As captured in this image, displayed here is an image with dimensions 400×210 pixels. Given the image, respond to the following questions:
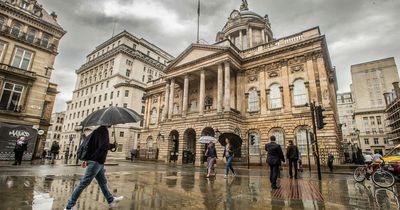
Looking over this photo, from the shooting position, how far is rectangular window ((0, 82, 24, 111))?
72.7ft

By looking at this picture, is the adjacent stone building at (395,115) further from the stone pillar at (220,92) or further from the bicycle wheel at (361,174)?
the bicycle wheel at (361,174)

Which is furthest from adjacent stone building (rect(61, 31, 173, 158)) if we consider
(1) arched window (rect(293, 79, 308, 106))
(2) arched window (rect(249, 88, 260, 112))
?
(1) arched window (rect(293, 79, 308, 106))

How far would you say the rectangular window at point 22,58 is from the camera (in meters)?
23.8

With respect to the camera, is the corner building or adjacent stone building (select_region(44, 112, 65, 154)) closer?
the corner building

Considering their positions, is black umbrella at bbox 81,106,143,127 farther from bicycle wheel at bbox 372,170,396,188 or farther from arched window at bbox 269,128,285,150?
arched window at bbox 269,128,285,150

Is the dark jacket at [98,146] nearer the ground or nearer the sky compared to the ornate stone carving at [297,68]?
nearer the ground

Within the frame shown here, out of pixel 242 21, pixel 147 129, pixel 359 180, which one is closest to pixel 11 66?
pixel 147 129

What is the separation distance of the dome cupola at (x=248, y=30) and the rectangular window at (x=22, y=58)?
30.6 meters

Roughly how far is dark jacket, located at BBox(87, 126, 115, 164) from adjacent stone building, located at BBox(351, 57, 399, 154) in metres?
82.8

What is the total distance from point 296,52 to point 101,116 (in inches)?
907

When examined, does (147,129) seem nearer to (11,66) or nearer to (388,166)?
(11,66)

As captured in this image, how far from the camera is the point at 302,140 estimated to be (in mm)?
20484

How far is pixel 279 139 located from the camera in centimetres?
2192

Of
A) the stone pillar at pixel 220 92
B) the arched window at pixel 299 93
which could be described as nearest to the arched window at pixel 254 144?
the stone pillar at pixel 220 92
